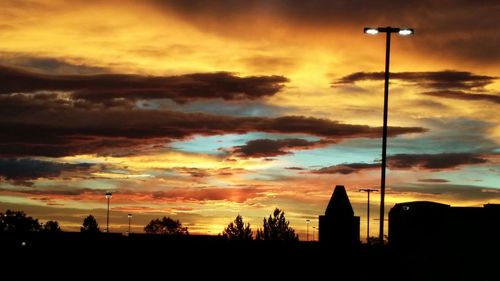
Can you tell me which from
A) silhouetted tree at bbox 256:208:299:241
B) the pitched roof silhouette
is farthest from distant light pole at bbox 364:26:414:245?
silhouetted tree at bbox 256:208:299:241

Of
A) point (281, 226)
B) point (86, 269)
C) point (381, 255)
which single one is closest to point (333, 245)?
point (86, 269)

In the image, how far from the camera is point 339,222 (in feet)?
316

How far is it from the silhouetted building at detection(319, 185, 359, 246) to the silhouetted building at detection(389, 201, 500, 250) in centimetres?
1947

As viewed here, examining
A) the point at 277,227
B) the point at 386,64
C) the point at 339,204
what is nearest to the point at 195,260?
the point at 339,204

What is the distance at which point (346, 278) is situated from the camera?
71.6 metres

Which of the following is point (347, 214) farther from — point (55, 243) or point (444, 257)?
point (55, 243)

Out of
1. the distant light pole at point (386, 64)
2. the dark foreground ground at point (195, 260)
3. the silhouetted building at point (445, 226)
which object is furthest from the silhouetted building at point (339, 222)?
the distant light pole at point (386, 64)

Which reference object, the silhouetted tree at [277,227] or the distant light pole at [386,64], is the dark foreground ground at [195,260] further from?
the silhouetted tree at [277,227]

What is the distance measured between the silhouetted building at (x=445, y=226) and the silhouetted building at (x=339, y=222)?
19472 millimetres

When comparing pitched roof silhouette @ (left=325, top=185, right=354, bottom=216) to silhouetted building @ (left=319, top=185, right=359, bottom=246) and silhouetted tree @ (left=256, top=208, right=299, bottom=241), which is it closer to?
silhouetted building @ (left=319, top=185, right=359, bottom=246)

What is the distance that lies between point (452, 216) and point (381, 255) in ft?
220

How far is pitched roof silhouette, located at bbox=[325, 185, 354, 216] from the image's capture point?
98.2 m

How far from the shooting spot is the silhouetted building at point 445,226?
11306 centimetres

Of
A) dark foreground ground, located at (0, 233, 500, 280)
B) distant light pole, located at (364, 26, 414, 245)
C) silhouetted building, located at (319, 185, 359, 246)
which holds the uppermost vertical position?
distant light pole, located at (364, 26, 414, 245)
